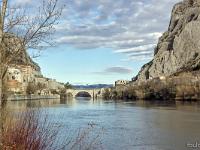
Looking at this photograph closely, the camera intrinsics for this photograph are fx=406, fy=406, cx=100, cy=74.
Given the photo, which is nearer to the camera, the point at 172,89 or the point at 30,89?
the point at 172,89

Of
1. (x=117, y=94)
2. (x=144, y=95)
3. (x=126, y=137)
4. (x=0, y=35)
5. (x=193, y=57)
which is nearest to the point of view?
(x=0, y=35)

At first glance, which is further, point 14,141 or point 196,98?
point 196,98

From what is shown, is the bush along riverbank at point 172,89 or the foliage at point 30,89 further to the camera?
the foliage at point 30,89

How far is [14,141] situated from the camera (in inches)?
402

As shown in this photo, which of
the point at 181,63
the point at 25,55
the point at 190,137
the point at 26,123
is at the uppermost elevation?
the point at 181,63

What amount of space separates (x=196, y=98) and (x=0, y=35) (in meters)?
113

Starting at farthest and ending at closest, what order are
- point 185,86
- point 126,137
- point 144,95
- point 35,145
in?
point 144,95
point 185,86
point 126,137
point 35,145

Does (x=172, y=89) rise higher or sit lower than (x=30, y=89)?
lower

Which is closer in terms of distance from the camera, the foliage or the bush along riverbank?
the bush along riverbank

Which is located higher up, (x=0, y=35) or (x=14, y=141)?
(x=0, y=35)

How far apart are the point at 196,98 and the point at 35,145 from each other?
111754mm

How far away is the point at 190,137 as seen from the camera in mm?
34406

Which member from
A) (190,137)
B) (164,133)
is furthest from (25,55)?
(164,133)

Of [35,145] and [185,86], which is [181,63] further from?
[35,145]
